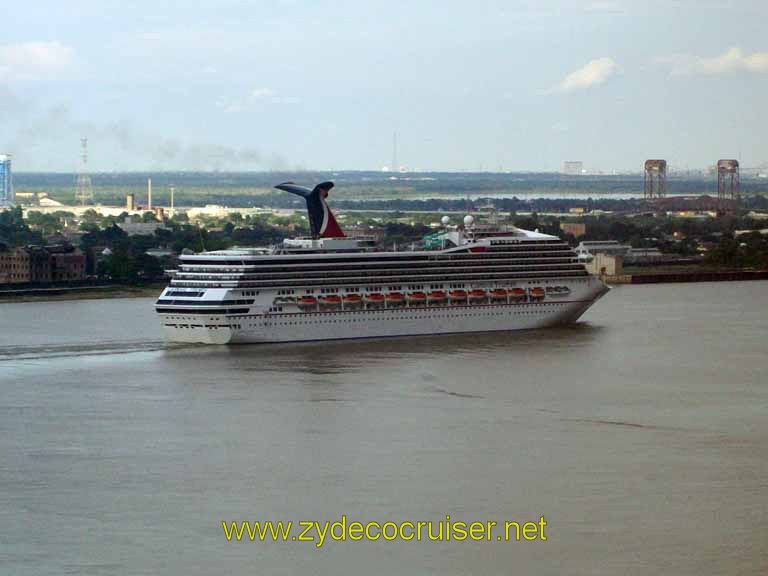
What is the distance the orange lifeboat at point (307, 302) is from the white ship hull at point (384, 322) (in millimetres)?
83

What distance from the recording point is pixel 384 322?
60.9 ft

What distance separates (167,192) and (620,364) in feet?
184

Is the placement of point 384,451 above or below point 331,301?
below

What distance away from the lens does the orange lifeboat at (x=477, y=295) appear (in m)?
19.3

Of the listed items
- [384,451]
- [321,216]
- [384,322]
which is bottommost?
[384,451]

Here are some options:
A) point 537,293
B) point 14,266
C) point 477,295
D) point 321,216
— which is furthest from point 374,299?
point 14,266

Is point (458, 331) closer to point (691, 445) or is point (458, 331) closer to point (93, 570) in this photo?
point (691, 445)

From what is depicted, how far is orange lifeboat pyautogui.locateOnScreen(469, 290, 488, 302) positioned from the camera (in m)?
19.3

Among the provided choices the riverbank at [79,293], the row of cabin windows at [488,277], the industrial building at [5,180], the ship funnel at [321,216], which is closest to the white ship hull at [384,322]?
the row of cabin windows at [488,277]

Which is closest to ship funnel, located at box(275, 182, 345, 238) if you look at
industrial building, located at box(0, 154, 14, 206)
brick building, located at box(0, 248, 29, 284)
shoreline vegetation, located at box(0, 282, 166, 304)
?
shoreline vegetation, located at box(0, 282, 166, 304)

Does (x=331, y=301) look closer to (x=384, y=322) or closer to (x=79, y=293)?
(x=384, y=322)

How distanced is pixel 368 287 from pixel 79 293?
777cm

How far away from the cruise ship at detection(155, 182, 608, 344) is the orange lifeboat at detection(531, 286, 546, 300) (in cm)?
1

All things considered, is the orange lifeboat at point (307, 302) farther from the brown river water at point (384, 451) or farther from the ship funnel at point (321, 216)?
the ship funnel at point (321, 216)
